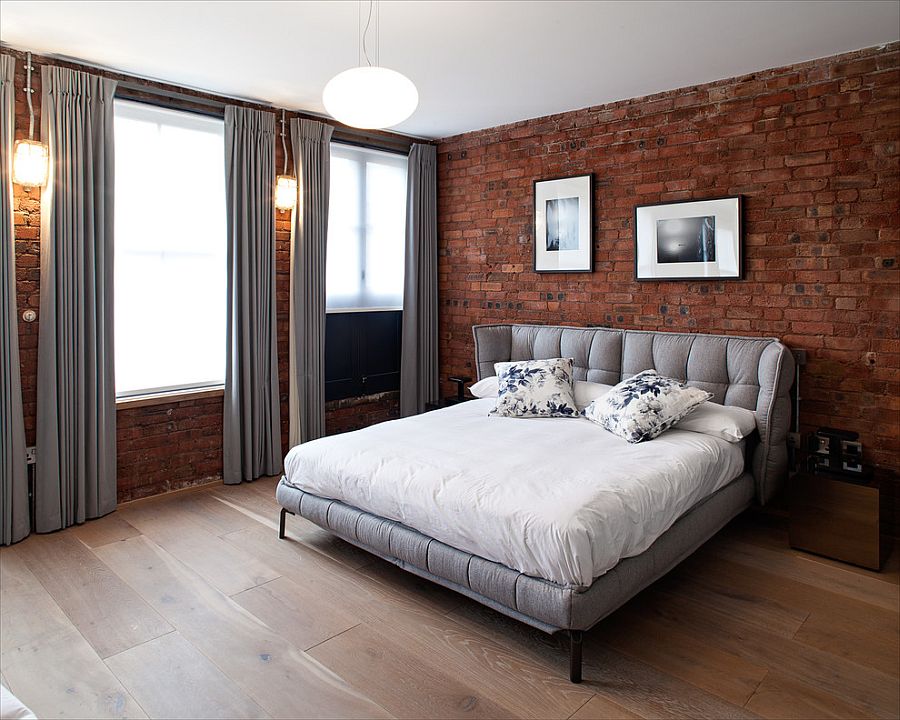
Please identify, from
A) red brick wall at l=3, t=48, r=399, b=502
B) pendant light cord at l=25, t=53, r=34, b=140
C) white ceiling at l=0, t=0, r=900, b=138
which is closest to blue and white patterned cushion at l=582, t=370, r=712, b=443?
white ceiling at l=0, t=0, r=900, b=138

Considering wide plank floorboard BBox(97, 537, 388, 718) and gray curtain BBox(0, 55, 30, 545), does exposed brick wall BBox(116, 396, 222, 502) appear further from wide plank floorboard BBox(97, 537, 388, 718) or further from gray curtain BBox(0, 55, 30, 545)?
wide plank floorboard BBox(97, 537, 388, 718)

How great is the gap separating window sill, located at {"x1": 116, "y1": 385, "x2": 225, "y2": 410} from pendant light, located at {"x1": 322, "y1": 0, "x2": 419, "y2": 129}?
2.44 meters

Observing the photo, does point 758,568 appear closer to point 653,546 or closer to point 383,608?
point 653,546

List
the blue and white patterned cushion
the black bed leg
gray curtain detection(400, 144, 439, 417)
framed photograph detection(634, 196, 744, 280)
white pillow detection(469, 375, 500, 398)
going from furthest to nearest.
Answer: gray curtain detection(400, 144, 439, 417) → white pillow detection(469, 375, 500, 398) → framed photograph detection(634, 196, 744, 280) → the blue and white patterned cushion → the black bed leg

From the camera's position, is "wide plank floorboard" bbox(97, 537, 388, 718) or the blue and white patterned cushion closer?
"wide plank floorboard" bbox(97, 537, 388, 718)

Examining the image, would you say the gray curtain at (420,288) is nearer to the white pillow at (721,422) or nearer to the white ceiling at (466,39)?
the white ceiling at (466,39)

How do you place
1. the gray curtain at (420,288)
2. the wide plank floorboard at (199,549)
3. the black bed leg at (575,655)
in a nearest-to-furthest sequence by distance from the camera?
1. the black bed leg at (575,655)
2. the wide plank floorboard at (199,549)
3. the gray curtain at (420,288)

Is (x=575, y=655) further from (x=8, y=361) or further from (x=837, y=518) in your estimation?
(x=8, y=361)

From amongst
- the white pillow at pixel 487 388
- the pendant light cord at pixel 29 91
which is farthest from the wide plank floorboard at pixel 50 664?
the white pillow at pixel 487 388

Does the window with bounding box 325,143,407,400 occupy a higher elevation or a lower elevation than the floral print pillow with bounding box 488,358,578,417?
higher

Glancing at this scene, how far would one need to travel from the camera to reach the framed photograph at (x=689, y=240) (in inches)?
157

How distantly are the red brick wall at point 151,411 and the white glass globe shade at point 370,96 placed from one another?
214cm

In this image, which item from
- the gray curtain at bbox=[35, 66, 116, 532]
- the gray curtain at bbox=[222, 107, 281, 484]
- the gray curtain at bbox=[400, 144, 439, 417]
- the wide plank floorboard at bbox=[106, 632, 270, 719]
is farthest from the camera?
the gray curtain at bbox=[400, 144, 439, 417]

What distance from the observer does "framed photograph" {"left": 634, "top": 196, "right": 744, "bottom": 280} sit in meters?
3.98
